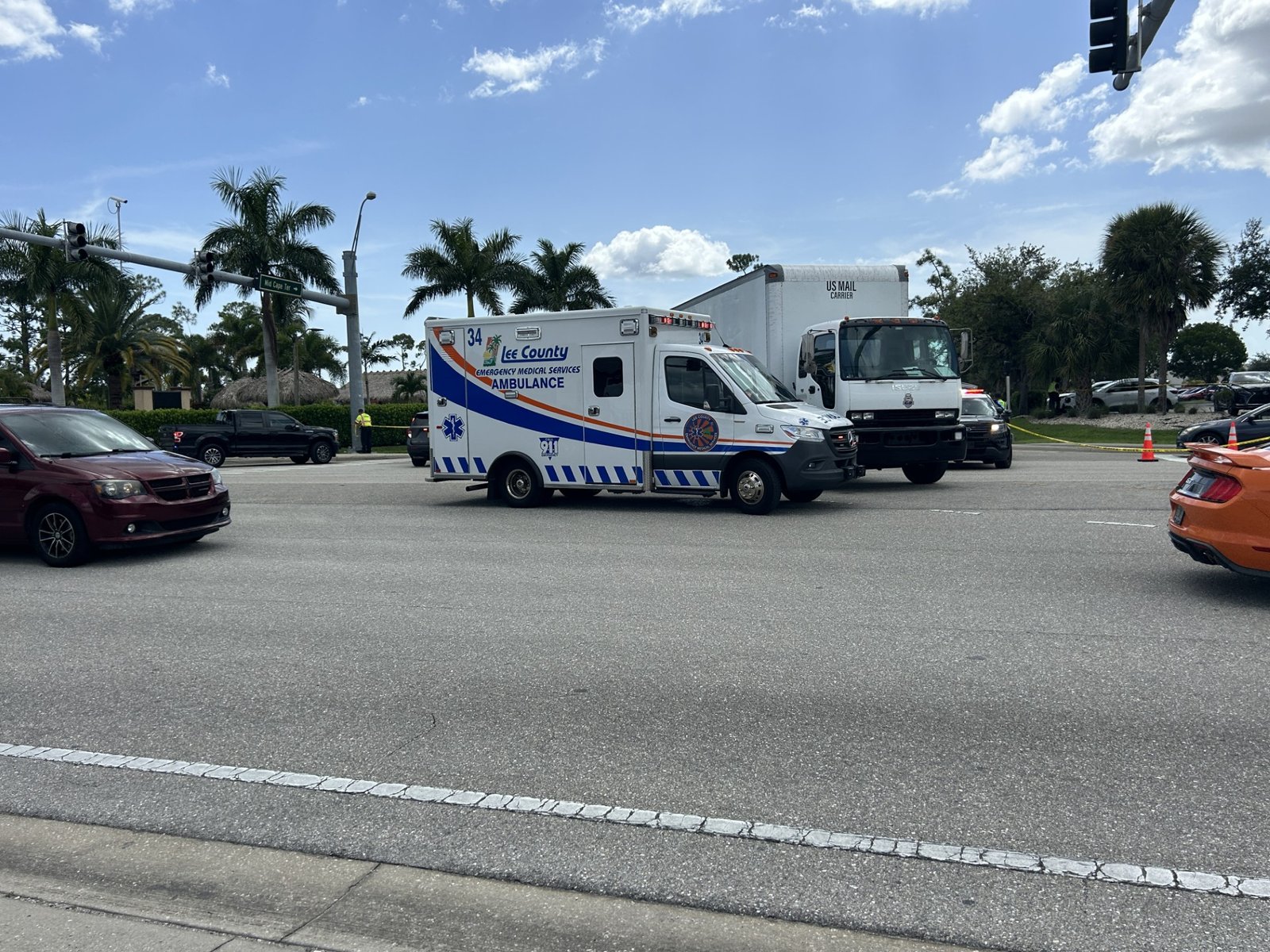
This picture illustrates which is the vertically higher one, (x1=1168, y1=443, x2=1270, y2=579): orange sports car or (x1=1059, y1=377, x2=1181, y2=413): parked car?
(x1=1059, y1=377, x2=1181, y2=413): parked car

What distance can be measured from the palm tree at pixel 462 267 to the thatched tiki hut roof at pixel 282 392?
14.4 metres

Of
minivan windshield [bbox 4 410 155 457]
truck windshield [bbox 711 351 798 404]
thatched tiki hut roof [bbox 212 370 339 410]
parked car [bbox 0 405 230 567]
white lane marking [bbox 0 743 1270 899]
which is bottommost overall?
white lane marking [bbox 0 743 1270 899]

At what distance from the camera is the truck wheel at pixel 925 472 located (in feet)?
55.2

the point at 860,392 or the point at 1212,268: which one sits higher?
the point at 1212,268

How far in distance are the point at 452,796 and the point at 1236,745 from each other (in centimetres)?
343

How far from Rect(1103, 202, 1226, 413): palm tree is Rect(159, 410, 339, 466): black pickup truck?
27.6 meters

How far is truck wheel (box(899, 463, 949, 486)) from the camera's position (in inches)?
662

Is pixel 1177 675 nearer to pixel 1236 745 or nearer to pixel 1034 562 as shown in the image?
pixel 1236 745

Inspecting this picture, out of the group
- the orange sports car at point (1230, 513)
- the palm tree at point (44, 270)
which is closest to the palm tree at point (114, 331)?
the palm tree at point (44, 270)

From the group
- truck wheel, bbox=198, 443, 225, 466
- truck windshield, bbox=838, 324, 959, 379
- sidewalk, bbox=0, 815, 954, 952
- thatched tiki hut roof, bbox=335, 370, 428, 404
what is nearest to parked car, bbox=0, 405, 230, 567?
sidewalk, bbox=0, 815, 954, 952

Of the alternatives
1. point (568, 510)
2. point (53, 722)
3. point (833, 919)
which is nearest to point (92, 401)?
point (568, 510)

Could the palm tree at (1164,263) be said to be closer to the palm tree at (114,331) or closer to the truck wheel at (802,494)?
the truck wheel at (802,494)

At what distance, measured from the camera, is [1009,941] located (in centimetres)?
312

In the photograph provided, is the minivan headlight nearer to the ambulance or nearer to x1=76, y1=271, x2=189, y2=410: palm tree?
the ambulance
